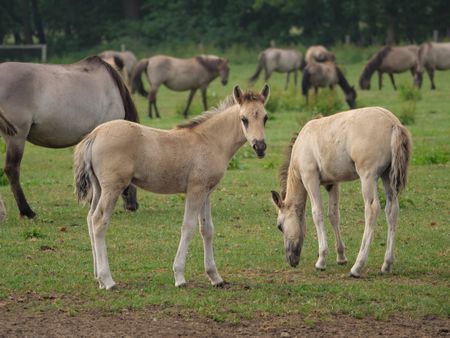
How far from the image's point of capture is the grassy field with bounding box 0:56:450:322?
810 centimetres

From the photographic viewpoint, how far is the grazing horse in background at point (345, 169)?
9023 mm

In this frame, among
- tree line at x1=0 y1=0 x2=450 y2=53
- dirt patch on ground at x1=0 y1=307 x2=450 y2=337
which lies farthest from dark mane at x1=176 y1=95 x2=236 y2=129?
tree line at x1=0 y1=0 x2=450 y2=53

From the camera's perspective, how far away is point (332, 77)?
29188 millimetres

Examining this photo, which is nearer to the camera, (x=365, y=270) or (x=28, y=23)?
(x=365, y=270)

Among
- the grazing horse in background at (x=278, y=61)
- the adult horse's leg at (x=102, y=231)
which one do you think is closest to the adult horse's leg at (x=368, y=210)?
the adult horse's leg at (x=102, y=231)

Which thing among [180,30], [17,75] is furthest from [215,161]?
[180,30]

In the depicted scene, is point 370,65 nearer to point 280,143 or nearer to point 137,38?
point 280,143

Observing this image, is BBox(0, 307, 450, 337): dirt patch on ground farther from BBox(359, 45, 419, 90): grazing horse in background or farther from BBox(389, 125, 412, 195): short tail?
BBox(359, 45, 419, 90): grazing horse in background

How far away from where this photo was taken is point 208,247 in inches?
346

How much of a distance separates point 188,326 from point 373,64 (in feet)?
92.4

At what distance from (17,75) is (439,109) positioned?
16266 mm

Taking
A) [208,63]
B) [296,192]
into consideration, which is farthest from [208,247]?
[208,63]

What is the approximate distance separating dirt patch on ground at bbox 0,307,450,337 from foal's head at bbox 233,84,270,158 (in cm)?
164

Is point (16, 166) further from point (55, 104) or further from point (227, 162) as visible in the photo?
point (227, 162)
